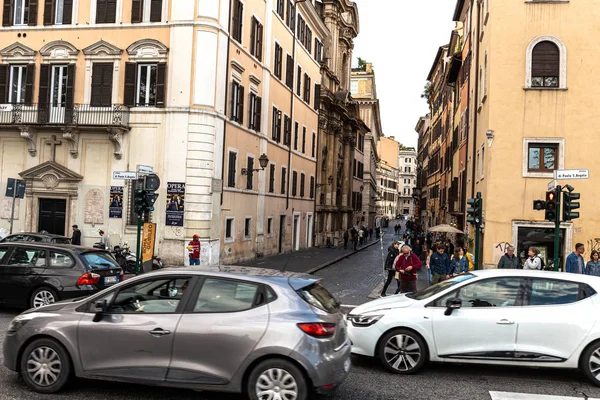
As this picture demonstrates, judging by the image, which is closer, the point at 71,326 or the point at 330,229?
the point at 71,326

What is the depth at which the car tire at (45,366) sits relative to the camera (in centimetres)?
648

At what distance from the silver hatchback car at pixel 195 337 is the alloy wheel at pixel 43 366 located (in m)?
0.01

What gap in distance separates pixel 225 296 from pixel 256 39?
83.3ft

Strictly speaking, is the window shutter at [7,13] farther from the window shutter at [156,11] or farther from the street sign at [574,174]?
the street sign at [574,174]

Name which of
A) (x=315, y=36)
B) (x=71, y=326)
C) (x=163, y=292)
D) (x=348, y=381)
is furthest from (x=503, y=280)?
(x=315, y=36)

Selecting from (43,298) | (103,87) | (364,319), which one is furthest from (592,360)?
(103,87)

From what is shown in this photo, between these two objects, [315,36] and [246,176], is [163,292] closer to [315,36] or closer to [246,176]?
[246,176]

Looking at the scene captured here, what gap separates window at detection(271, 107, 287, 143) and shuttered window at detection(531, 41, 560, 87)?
642 inches

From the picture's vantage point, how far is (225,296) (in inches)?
249

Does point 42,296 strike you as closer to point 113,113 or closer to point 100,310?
point 100,310

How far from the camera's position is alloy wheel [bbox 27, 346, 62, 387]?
6.52 metres

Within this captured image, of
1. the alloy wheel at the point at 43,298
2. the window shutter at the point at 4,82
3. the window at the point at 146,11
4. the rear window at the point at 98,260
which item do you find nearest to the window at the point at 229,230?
the window at the point at 146,11

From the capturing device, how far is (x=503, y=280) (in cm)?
832

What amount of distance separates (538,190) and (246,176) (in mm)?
14176
